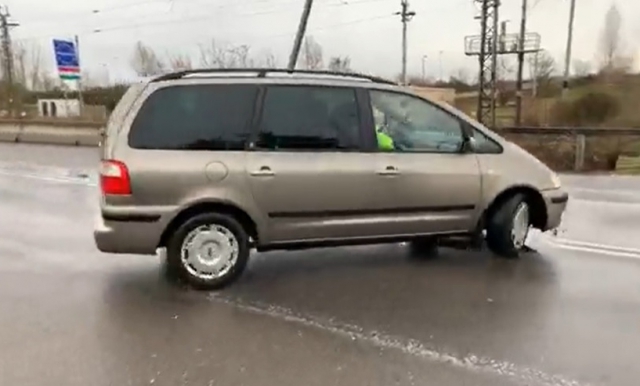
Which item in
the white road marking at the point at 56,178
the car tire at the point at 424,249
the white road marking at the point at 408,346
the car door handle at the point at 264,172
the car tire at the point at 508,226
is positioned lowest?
the white road marking at the point at 56,178

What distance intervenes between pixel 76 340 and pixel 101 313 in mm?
534

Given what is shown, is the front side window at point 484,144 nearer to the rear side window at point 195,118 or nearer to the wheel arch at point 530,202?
the wheel arch at point 530,202

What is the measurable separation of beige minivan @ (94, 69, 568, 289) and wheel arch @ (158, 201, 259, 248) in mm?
12

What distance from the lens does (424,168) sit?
18.8 ft

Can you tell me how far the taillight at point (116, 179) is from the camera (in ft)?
16.4

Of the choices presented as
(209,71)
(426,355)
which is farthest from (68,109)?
(426,355)

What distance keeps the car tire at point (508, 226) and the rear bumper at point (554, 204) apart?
212 millimetres

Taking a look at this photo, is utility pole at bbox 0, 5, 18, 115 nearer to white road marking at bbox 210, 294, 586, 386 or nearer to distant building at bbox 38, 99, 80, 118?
distant building at bbox 38, 99, 80, 118

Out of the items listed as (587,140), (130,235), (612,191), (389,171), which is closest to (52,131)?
(587,140)

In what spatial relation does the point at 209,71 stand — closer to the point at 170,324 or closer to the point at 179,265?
the point at 179,265

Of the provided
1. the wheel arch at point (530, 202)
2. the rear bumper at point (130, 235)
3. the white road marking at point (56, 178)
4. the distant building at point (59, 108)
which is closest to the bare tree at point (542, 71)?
the distant building at point (59, 108)

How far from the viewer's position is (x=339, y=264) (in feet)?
20.0

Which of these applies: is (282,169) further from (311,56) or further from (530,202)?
(311,56)

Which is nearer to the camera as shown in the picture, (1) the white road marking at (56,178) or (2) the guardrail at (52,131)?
(1) the white road marking at (56,178)
